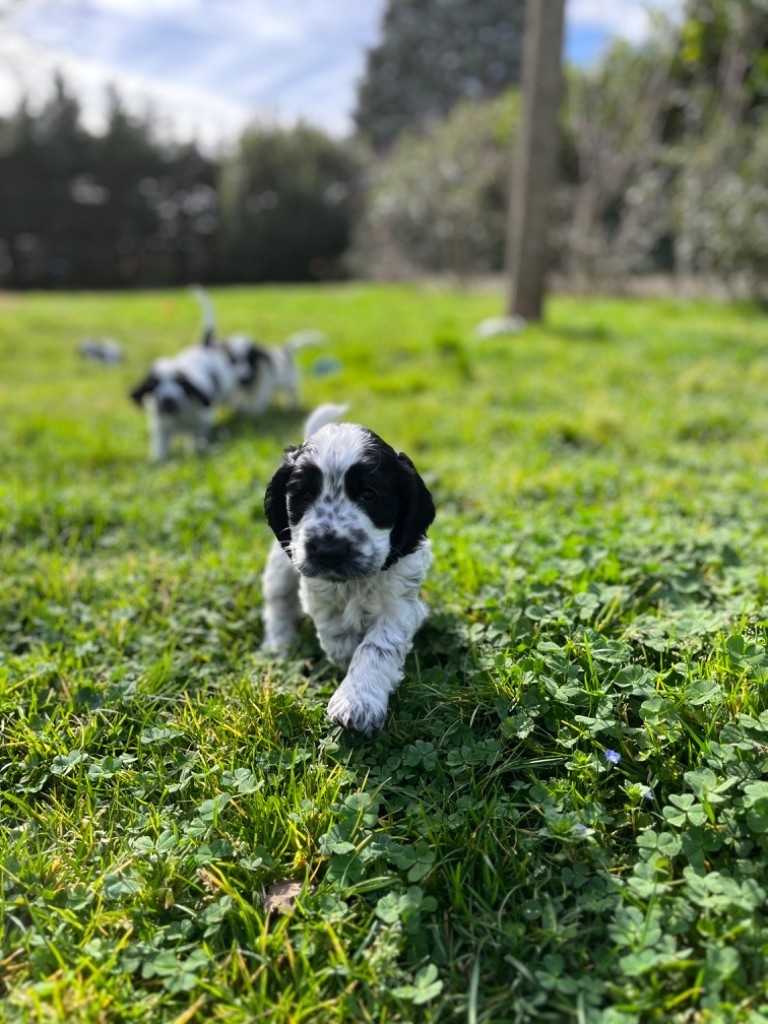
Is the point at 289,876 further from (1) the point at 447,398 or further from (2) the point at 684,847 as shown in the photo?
(1) the point at 447,398

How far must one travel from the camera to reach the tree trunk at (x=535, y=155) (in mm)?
9461

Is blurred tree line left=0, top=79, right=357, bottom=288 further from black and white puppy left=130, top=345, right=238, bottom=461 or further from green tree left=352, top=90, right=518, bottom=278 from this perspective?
black and white puppy left=130, top=345, right=238, bottom=461

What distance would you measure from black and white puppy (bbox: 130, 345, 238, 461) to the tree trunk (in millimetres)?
5837

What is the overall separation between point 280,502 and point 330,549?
0.39m

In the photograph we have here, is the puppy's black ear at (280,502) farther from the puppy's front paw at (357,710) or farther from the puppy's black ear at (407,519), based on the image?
the puppy's front paw at (357,710)

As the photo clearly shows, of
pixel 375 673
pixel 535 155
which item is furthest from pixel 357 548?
pixel 535 155

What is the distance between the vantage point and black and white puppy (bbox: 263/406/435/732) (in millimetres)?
2229

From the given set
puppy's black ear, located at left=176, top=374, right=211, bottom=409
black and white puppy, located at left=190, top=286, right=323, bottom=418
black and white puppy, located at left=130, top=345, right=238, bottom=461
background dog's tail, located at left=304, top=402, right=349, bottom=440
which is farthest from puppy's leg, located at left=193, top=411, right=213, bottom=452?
background dog's tail, located at left=304, top=402, right=349, bottom=440

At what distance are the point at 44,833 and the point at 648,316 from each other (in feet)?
36.7

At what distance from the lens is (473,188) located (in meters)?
20.4

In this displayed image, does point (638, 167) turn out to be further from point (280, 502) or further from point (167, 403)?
point (280, 502)

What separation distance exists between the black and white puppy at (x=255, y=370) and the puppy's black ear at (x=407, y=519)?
473cm

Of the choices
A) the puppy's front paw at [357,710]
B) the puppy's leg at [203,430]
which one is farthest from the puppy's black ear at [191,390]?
the puppy's front paw at [357,710]

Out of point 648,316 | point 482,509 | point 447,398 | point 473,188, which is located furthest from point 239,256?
point 482,509
